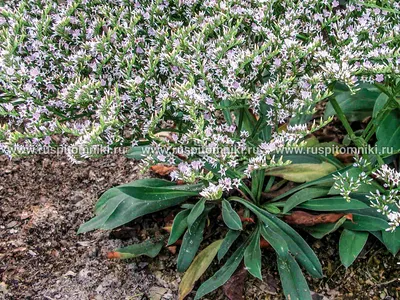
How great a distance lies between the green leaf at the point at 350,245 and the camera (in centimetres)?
275

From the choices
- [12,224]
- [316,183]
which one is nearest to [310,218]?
[316,183]

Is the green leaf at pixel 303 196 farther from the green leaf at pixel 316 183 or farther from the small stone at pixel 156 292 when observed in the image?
the small stone at pixel 156 292

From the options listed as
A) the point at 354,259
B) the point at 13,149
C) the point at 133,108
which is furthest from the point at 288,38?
the point at 13,149

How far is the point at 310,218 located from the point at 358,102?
1.02 meters

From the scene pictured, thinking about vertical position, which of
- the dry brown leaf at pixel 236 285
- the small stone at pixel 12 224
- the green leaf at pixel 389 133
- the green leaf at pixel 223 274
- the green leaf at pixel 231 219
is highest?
the green leaf at pixel 389 133

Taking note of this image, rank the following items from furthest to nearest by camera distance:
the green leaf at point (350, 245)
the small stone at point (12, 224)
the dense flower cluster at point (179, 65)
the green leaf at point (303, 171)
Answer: the small stone at point (12, 224) → the green leaf at point (303, 171) → the green leaf at point (350, 245) → the dense flower cluster at point (179, 65)

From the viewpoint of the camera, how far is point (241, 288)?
9.37ft

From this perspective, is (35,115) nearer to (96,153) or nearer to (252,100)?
(96,153)

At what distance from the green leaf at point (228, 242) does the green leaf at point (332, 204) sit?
429 mm

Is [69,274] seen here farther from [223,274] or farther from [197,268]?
[223,274]

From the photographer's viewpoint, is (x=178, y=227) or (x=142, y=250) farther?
(x=142, y=250)

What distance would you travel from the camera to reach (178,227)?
2.93 m

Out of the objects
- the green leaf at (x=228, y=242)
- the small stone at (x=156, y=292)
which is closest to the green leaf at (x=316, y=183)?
the green leaf at (x=228, y=242)

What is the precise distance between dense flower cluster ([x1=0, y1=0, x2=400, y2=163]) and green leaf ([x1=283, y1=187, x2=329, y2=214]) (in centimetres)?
54
